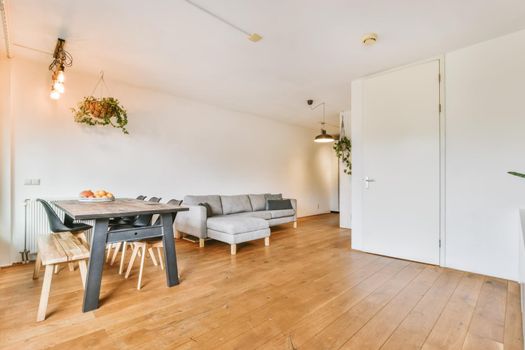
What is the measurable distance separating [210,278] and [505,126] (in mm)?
3658

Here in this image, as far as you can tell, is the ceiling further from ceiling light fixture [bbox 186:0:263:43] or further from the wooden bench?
the wooden bench

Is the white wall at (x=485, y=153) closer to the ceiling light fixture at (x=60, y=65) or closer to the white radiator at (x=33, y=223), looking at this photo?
the ceiling light fixture at (x=60, y=65)

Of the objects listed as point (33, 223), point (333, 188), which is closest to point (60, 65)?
point (33, 223)

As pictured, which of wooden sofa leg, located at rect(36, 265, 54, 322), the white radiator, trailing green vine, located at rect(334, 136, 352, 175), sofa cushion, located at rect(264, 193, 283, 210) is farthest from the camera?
sofa cushion, located at rect(264, 193, 283, 210)

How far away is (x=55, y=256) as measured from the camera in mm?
2053

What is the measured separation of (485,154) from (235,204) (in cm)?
405

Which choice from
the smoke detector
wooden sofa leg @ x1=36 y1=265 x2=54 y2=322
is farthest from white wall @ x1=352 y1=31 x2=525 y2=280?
wooden sofa leg @ x1=36 y1=265 x2=54 y2=322

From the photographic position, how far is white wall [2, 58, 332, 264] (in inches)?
136

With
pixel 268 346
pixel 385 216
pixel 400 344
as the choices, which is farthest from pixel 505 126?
pixel 268 346

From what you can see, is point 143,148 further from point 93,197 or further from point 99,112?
point 93,197

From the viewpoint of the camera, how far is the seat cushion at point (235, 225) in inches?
152

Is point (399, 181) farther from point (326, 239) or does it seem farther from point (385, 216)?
point (326, 239)

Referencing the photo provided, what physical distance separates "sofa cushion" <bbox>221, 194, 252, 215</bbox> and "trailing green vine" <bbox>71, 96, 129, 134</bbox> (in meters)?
2.31

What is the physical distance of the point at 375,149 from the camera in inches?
149
